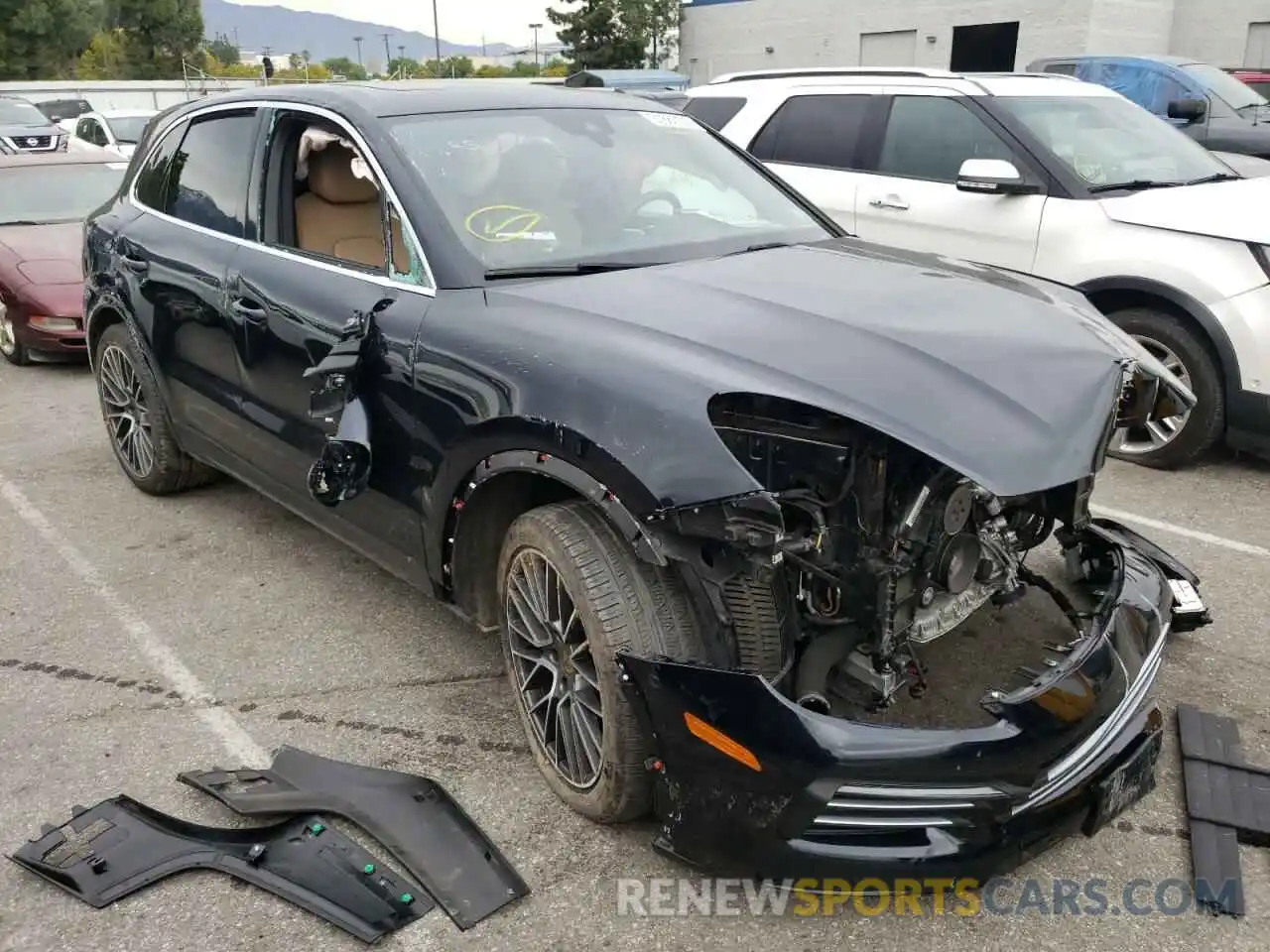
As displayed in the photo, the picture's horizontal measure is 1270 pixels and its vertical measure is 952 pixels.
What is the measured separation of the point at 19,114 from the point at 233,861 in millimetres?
20825

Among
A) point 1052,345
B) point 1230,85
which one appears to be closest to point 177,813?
point 1052,345

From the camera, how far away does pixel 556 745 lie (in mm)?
2928

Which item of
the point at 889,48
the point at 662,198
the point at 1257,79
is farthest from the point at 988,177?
the point at 889,48

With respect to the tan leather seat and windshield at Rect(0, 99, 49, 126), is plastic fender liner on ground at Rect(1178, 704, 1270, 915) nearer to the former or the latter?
the tan leather seat

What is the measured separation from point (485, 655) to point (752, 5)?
35.7m

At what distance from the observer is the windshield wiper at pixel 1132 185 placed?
5.83 meters

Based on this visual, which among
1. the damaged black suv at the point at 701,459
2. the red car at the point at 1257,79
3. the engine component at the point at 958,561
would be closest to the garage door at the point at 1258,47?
the red car at the point at 1257,79

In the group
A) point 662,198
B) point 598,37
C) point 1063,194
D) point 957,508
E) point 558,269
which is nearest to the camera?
point 957,508

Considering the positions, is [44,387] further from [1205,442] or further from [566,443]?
[1205,442]

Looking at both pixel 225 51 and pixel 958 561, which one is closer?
pixel 958 561

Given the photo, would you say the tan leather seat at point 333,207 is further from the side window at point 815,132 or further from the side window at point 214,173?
the side window at point 815,132

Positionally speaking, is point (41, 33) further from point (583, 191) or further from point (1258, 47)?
point (583, 191)

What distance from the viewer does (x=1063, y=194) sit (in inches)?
229

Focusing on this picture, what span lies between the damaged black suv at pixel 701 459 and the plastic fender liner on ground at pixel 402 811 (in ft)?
1.00
